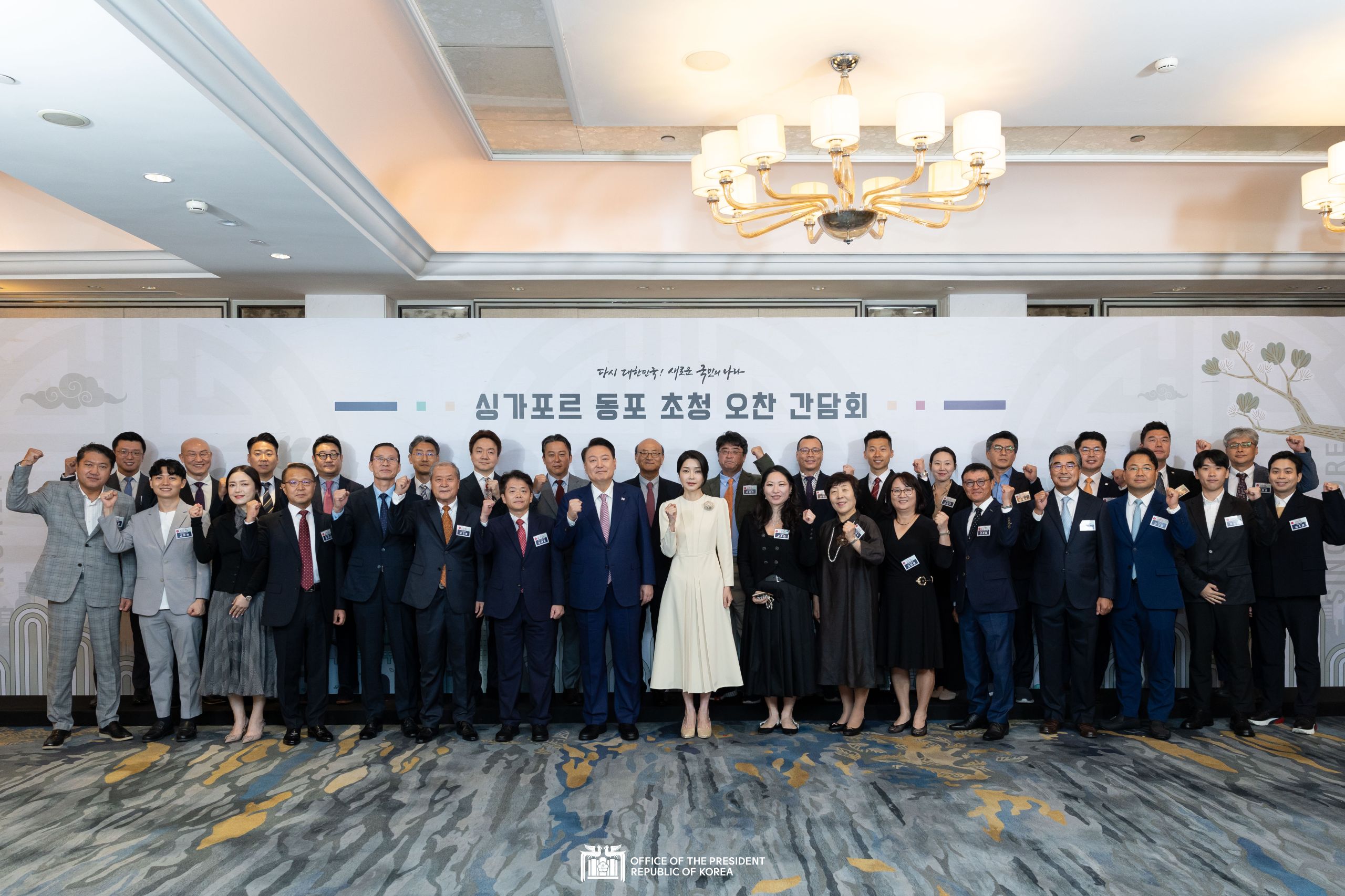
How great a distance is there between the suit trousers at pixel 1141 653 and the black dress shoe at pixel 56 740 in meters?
6.34

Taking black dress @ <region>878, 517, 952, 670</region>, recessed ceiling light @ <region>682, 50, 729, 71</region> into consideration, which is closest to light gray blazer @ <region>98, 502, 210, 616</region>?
recessed ceiling light @ <region>682, 50, 729, 71</region>

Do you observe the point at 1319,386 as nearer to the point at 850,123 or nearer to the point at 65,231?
the point at 850,123

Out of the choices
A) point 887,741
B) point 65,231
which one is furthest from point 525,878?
point 65,231

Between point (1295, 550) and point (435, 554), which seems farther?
point (1295, 550)

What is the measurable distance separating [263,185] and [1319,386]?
274 inches

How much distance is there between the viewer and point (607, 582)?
4.77 m

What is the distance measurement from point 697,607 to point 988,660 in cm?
181

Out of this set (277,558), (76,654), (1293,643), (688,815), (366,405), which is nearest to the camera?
(688,815)

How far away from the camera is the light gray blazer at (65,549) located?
482cm

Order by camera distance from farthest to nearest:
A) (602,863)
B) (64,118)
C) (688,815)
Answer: (688,815)
(64,118)
(602,863)

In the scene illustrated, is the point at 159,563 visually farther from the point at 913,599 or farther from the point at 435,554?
the point at 913,599

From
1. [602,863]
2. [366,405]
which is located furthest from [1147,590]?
[366,405]

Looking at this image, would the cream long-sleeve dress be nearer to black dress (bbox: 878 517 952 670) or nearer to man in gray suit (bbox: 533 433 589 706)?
man in gray suit (bbox: 533 433 589 706)

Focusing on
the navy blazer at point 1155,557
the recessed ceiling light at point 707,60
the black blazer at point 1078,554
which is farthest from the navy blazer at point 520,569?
the navy blazer at point 1155,557
